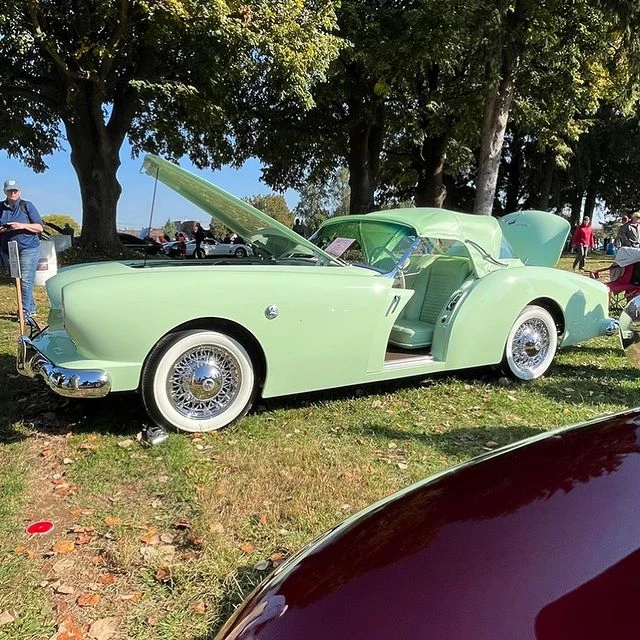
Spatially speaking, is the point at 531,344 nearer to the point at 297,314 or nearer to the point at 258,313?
the point at 297,314

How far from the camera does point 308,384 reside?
414 cm

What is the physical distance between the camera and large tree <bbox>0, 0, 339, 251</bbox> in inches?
465

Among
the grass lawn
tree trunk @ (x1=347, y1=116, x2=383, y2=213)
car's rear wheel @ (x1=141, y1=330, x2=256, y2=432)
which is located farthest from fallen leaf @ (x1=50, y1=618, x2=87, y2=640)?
tree trunk @ (x1=347, y1=116, x2=383, y2=213)

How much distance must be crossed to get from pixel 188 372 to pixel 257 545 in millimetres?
1389

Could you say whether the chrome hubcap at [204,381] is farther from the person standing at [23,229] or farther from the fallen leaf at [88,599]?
the person standing at [23,229]

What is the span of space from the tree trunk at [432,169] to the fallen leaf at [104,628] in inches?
877

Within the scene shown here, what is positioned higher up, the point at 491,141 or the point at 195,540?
the point at 491,141

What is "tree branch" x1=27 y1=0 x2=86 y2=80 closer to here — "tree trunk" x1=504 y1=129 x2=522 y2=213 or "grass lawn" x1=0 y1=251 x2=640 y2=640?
"grass lawn" x1=0 y1=251 x2=640 y2=640

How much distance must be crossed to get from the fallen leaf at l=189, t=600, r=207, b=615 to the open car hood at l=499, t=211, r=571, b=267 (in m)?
4.76

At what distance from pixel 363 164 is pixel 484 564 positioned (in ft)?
66.0

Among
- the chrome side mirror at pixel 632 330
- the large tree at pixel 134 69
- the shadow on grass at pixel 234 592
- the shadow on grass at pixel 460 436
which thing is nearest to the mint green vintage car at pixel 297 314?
the shadow on grass at pixel 460 436

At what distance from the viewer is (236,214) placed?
4477mm

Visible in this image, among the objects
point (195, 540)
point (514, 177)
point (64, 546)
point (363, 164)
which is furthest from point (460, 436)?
point (514, 177)

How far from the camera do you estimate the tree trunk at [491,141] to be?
556 inches
